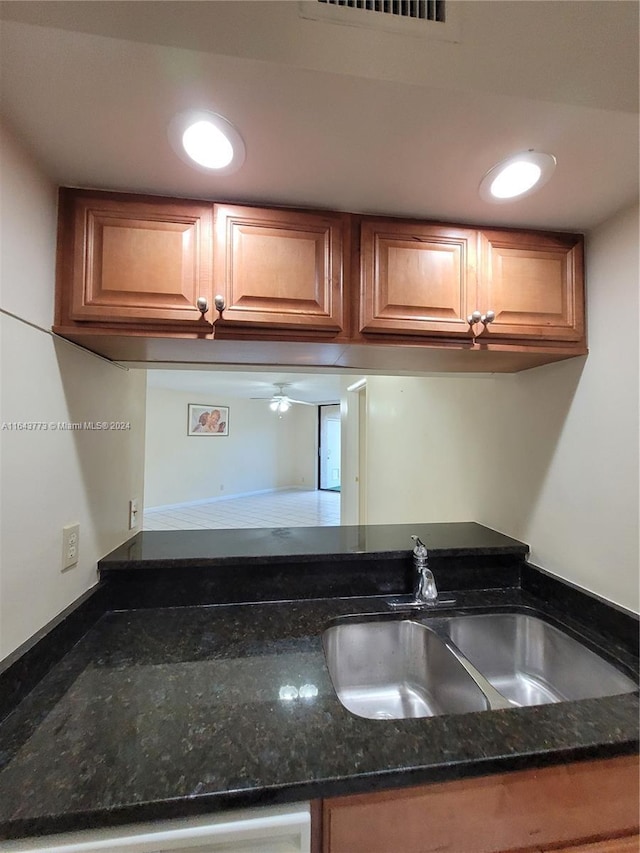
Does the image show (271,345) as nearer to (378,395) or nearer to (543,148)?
(543,148)

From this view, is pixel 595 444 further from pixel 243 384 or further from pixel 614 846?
pixel 243 384

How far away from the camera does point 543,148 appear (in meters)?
0.86

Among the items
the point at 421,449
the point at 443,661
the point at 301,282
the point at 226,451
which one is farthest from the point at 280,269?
the point at 226,451

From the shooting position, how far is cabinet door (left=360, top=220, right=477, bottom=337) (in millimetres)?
1064

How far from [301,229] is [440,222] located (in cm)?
44

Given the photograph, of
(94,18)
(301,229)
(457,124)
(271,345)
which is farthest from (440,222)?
(94,18)

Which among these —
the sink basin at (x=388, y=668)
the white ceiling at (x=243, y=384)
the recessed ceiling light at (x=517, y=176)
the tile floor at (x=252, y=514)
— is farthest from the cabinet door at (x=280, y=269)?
the tile floor at (x=252, y=514)

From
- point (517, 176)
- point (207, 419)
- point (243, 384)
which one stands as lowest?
point (207, 419)

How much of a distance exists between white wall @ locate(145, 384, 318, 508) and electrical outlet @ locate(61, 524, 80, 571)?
173 inches

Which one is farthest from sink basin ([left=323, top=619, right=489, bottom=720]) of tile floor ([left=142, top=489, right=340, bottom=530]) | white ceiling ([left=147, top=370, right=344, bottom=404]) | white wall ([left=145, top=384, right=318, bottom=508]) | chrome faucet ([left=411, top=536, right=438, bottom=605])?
white wall ([left=145, top=384, right=318, bottom=508])

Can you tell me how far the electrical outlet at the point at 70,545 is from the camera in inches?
40.0

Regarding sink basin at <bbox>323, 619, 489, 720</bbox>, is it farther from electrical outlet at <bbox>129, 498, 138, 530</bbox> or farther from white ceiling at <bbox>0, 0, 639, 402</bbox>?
white ceiling at <bbox>0, 0, 639, 402</bbox>

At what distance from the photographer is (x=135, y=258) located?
0.98 meters

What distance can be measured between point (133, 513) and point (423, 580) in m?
1.19
